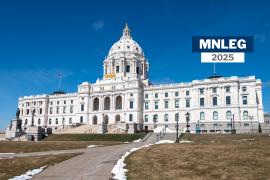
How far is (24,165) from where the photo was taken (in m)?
28.9

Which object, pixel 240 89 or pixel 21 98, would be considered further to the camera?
pixel 21 98

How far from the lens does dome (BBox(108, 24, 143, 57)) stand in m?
135

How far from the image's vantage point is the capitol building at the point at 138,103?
3780 inches

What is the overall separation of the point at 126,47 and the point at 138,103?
35.1 metres

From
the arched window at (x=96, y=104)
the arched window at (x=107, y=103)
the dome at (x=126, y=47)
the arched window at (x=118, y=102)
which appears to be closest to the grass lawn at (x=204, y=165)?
the arched window at (x=118, y=102)

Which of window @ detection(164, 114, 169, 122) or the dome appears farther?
the dome

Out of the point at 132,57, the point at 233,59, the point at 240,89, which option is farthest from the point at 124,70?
the point at 233,59

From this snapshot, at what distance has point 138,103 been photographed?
110938 mm

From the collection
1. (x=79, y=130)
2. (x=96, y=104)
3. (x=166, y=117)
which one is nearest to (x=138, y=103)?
(x=166, y=117)

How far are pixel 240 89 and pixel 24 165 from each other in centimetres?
8074

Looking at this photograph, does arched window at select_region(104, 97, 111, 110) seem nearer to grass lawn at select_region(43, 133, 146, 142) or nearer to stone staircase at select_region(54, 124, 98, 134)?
stone staircase at select_region(54, 124, 98, 134)

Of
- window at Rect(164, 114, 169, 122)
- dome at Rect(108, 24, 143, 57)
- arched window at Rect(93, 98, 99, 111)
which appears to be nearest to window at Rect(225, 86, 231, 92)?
window at Rect(164, 114, 169, 122)

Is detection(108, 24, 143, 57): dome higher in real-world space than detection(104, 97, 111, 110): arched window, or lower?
higher

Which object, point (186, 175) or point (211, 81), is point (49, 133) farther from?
point (186, 175)
